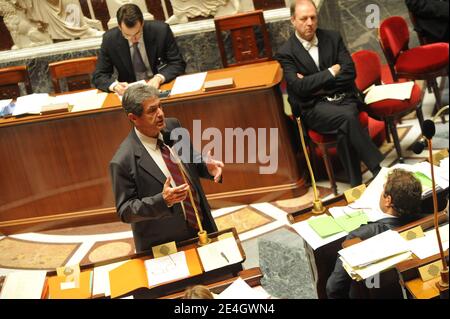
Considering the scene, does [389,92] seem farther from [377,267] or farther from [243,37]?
[377,267]

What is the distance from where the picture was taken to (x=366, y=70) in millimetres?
6309

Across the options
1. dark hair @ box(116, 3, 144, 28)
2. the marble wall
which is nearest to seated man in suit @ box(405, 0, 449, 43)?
the marble wall

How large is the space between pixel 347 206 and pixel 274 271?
1.20m

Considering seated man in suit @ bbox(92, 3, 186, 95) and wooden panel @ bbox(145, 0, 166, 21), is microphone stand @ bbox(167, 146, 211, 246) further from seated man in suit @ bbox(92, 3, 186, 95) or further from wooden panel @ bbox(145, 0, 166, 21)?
wooden panel @ bbox(145, 0, 166, 21)

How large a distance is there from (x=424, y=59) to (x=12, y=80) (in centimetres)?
399

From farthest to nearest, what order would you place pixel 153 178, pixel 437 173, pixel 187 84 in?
pixel 187 84 < pixel 437 173 < pixel 153 178

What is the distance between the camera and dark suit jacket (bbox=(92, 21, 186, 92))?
20.5 ft

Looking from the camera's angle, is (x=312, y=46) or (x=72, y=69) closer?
(x=312, y=46)

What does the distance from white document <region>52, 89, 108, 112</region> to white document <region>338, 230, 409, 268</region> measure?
11.0 feet

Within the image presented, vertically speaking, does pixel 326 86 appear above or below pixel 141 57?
below

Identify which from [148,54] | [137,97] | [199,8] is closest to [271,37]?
[199,8]
